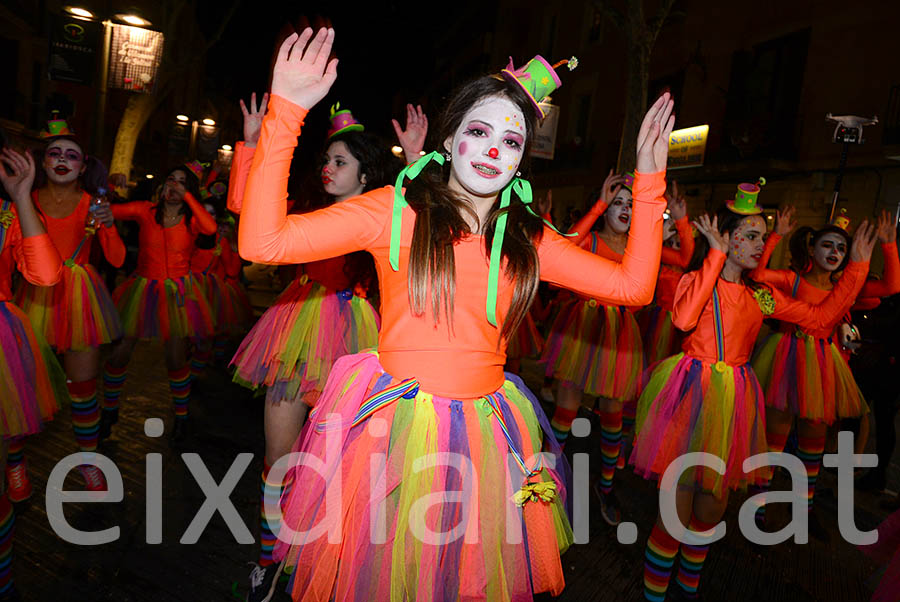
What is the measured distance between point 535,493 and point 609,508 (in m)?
2.97

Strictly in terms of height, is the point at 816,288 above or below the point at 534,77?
below

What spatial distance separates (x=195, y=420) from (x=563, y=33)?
22.7 meters

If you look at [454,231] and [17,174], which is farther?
[17,174]

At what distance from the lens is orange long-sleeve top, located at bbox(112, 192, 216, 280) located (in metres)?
5.30

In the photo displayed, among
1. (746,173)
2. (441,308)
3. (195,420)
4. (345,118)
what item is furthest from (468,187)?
(746,173)

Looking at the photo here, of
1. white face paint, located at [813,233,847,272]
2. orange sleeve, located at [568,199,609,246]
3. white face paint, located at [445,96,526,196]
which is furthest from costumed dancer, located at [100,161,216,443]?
white face paint, located at [813,233,847,272]

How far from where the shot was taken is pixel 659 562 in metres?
3.26

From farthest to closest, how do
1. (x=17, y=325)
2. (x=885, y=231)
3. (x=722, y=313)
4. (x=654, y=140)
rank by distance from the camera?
(x=885, y=231)
(x=722, y=313)
(x=17, y=325)
(x=654, y=140)

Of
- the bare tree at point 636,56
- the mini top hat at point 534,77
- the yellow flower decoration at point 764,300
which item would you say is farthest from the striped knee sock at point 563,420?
the bare tree at point 636,56

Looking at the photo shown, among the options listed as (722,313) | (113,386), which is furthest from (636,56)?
(113,386)

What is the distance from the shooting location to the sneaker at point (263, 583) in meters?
3.12

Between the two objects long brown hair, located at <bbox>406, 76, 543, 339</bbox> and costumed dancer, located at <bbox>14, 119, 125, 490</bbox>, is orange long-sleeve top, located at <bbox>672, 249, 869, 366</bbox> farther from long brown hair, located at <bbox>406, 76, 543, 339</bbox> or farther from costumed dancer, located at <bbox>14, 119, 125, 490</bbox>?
costumed dancer, located at <bbox>14, 119, 125, 490</bbox>

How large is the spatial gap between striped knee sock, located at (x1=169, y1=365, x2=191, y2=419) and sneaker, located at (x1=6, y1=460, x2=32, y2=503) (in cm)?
147

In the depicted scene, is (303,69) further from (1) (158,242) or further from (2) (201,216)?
(1) (158,242)
